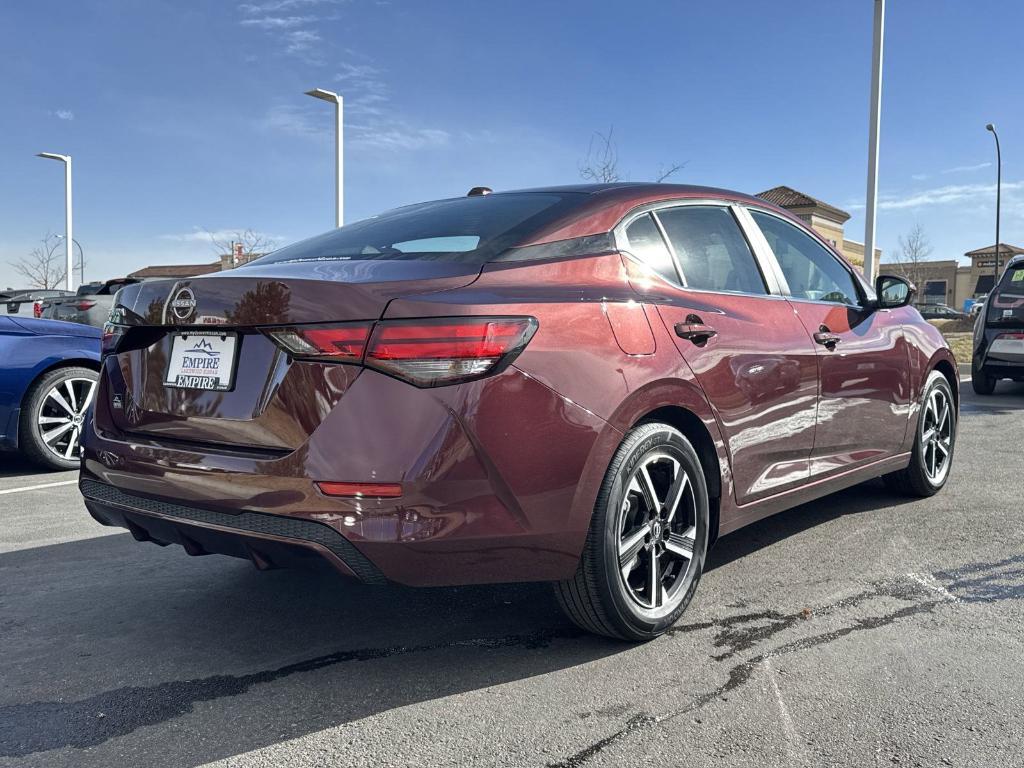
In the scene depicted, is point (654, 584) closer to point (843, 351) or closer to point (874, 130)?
point (843, 351)

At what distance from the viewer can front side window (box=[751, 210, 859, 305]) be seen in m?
4.07

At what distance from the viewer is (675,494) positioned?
313 cm

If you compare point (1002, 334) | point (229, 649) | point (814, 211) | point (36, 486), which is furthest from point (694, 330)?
point (814, 211)

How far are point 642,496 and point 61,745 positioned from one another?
1817 mm

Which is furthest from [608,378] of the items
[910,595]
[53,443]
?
[53,443]

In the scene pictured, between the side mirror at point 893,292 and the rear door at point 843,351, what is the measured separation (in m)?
0.07

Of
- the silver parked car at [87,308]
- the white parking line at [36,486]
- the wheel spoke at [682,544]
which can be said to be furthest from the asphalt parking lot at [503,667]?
the silver parked car at [87,308]

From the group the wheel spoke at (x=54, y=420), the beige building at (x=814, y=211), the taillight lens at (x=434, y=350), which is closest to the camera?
the taillight lens at (x=434, y=350)

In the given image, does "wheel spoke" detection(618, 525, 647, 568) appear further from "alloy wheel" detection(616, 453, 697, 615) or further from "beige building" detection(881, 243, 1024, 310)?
"beige building" detection(881, 243, 1024, 310)

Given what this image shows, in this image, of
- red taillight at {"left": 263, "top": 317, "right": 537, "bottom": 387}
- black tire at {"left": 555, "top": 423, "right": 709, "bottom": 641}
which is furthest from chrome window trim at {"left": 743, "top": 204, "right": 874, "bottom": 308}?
red taillight at {"left": 263, "top": 317, "right": 537, "bottom": 387}

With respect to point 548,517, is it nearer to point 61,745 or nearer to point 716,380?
point 716,380

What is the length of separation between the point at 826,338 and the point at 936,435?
175cm

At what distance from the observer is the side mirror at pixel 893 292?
4687 millimetres

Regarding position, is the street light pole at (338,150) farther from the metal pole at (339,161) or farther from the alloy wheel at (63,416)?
the alloy wheel at (63,416)
